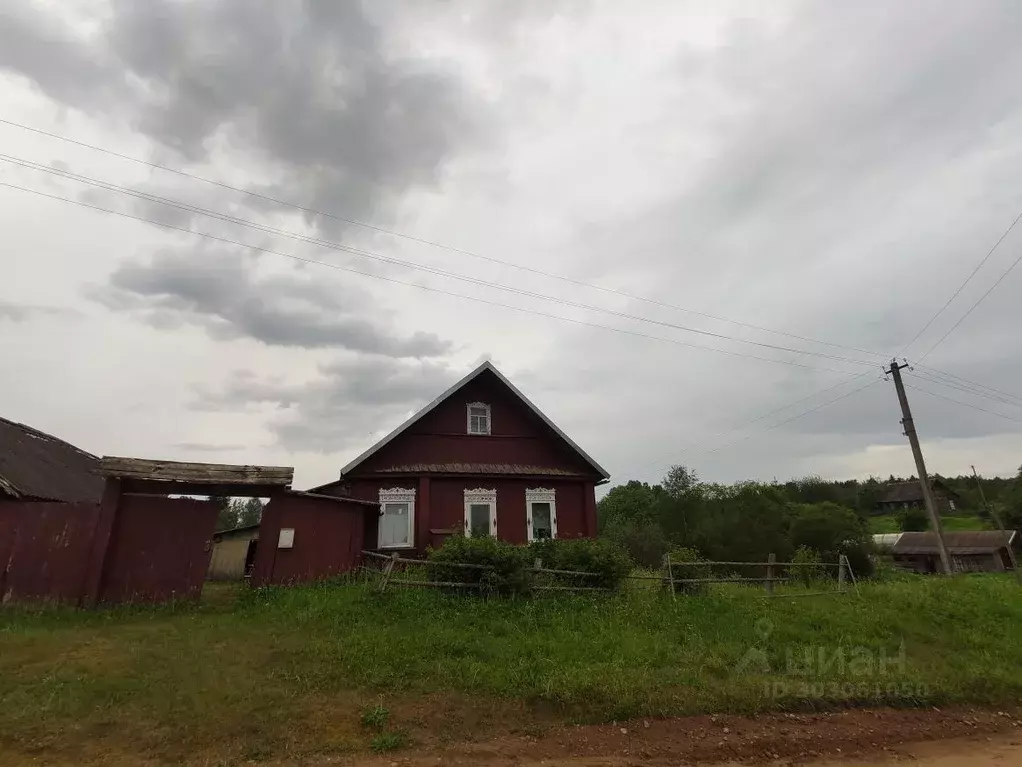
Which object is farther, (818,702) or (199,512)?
(199,512)

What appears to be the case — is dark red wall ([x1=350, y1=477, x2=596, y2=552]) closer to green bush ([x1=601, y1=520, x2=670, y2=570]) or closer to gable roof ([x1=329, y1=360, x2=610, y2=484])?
gable roof ([x1=329, y1=360, x2=610, y2=484])

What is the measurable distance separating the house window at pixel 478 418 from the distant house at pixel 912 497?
78441 millimetres

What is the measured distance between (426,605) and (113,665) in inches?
206

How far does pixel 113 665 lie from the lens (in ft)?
26.3

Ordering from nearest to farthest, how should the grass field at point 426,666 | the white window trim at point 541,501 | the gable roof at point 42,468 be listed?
→ 1. the grass field at point 426,666
2. the gable roof at point 42,468
3. the white window trim at point 541,501

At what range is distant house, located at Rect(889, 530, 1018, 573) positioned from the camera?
46.7m

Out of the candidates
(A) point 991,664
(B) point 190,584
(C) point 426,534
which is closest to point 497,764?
(B) point 190,584

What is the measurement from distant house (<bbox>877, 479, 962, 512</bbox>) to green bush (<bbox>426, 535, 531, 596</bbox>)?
82.3 metres

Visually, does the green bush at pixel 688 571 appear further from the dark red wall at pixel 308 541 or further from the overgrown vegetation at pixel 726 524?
the overgrown vegetation at pixel 726 524

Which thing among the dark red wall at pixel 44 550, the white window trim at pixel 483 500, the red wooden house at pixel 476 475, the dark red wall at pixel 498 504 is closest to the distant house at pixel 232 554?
the red wooden house at pixel 476 475

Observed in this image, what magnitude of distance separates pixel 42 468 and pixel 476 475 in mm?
14570

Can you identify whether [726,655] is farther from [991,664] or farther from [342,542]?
[342,542]

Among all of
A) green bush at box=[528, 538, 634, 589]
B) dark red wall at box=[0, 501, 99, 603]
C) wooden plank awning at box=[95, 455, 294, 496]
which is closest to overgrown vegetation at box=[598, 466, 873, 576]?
green bush at box=[528, 538, 634, 589]

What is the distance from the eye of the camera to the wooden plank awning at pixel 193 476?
1211 cm
